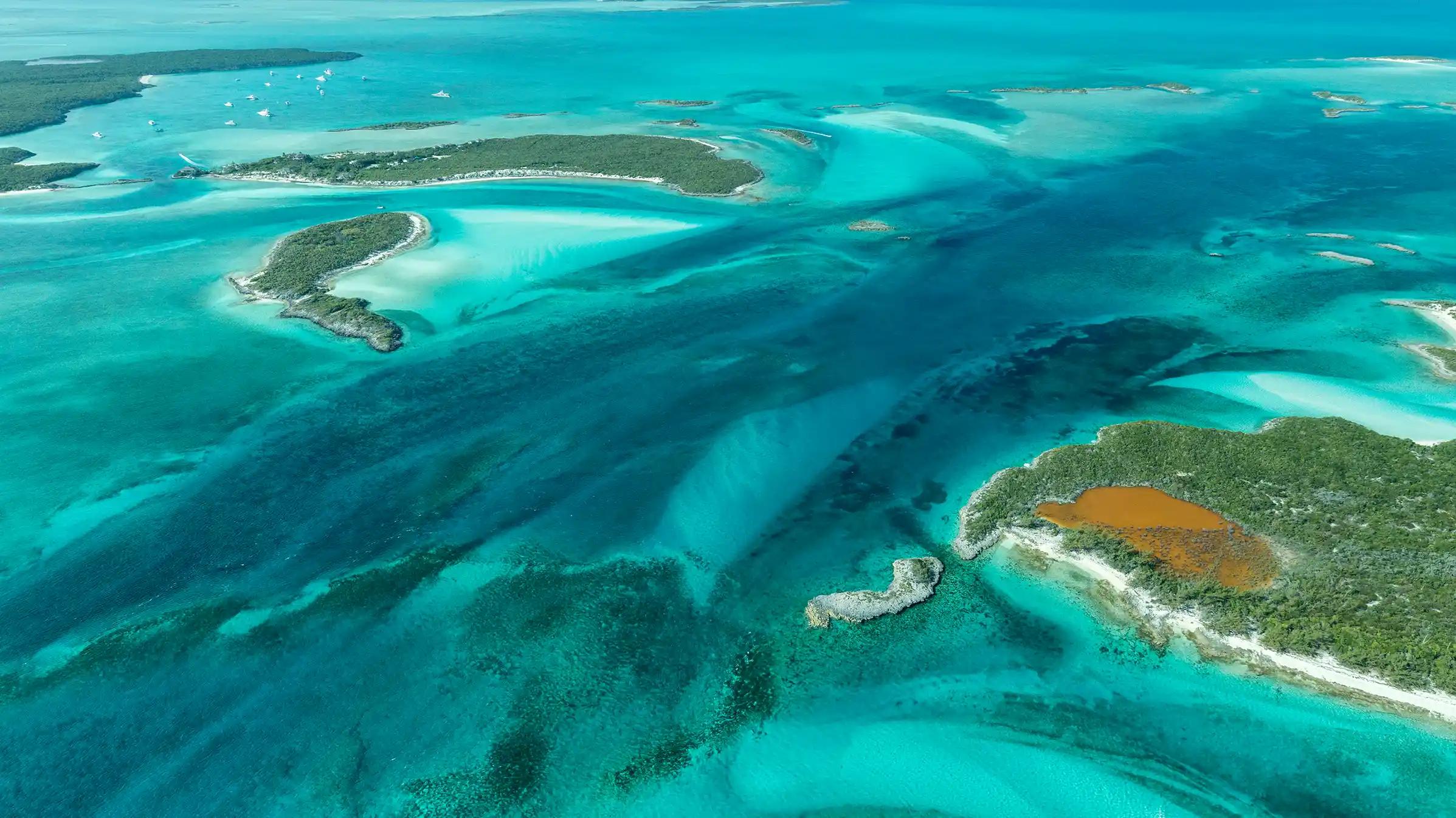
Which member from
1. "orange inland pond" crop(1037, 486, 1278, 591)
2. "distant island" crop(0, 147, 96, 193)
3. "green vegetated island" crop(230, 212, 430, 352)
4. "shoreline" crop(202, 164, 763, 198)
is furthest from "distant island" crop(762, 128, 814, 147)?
"distant island" crop(0, 147, 96, 193)

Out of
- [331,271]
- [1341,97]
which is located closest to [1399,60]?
[1341,97]

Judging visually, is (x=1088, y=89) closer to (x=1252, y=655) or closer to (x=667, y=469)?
(x=667, y=469)

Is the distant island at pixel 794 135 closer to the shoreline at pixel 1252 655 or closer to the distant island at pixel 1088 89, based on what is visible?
the distant island at pixel 1088 89

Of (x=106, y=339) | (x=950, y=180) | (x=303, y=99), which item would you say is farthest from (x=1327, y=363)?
(x=303, y=99)

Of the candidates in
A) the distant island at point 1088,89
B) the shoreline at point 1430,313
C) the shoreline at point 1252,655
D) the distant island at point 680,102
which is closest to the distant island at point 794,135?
the distant island at point 680,102

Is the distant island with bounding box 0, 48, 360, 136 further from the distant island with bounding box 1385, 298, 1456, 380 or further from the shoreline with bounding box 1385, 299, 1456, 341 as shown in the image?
the shoreline with bounding box 1385, 299, 1456, 341

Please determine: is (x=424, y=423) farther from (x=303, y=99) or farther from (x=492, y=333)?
(x=303, y=99)

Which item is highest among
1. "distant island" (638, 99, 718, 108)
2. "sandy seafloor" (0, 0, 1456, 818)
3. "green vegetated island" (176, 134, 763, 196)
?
"distant island" (638, 99, 718, 108)

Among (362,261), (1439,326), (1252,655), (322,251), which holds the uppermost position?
(1439,326)
